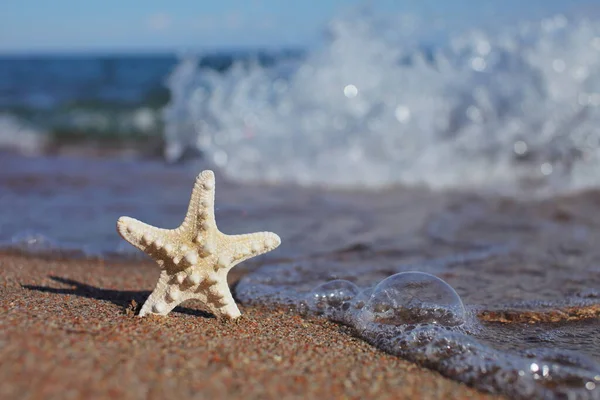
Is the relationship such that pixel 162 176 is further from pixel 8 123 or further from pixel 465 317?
pixel 8 123

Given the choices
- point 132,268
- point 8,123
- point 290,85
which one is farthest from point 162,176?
point 8,123

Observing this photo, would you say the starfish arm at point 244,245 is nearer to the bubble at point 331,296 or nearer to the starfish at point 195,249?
the starfish at point 195,249

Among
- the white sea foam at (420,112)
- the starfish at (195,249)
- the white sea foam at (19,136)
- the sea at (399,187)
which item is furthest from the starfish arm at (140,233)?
the white sea foam at (19,136)

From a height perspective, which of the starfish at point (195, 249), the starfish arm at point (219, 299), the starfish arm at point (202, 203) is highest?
the starfish arm at point (202, 203)

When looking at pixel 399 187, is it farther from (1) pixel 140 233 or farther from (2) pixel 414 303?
(1) pixel 140 233

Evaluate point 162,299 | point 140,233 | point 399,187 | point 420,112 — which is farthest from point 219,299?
point 420,112

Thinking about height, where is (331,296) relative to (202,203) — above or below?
below
